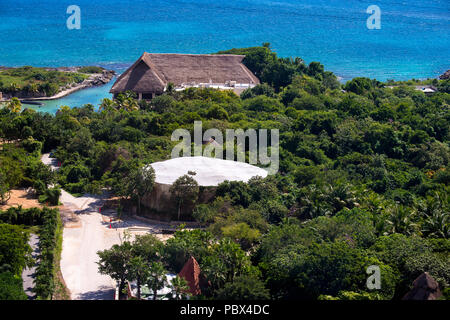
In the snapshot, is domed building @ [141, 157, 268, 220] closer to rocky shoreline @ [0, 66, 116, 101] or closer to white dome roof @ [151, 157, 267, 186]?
white dome roof @ [151, 157, 267, 186]

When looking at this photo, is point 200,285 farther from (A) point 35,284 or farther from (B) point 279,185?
(B) point 279,185

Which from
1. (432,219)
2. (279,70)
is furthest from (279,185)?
(279,70)

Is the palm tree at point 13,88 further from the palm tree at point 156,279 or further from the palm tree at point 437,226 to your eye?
the palm tree at point 437,226

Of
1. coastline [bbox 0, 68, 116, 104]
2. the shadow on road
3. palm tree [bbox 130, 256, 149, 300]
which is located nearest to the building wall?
the shadow on road

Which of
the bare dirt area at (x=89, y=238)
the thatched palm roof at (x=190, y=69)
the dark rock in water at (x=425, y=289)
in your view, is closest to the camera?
the dark rock in water at (x=425, y=289)

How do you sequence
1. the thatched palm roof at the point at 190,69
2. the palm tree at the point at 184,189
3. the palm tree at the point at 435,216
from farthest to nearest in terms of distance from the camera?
the thatched palm roof at the point at 190,69, the palm tree at the point at 184,189, the palm tree at the point at 435,216

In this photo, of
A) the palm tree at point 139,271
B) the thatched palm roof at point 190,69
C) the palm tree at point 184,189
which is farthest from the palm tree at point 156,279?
the thatched palm roof at point 190,69
